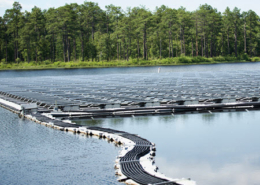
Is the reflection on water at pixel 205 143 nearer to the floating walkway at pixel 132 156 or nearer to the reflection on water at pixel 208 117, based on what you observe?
the reflection on water at pixel 208 117

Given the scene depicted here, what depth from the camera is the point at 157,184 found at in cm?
1938

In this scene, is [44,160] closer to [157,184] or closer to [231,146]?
[157,184]

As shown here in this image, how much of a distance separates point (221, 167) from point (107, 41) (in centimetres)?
11806

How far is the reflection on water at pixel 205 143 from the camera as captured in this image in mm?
22453

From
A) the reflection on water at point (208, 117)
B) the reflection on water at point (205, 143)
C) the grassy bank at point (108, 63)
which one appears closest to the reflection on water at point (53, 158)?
the reflection on water at point (205, 143)

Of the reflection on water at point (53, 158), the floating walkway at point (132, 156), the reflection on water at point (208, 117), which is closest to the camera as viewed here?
the floating walkway at point (132, 156)

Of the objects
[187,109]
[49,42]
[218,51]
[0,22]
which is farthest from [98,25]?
[187,109]

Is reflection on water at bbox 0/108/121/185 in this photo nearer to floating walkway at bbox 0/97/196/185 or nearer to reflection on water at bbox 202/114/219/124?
floating walkway at bbox 0/97/196/185

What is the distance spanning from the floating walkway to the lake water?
2.19 ft

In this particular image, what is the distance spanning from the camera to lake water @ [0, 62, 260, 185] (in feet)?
73.0

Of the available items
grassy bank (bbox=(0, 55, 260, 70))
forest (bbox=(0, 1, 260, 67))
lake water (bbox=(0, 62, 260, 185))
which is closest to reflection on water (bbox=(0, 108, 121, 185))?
lake water (bbox=(0, 62, 260, 185))

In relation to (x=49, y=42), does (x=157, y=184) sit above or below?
below

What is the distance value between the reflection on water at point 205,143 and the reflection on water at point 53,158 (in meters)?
3.73

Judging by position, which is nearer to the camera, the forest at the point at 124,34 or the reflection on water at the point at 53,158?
the reflection on water at the point at 53,158
